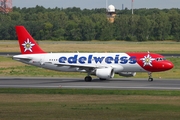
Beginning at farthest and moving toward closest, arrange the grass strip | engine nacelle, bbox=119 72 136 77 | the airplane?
engine nacelle, bbox=119 72 136 77 → the airplane → the grass strip

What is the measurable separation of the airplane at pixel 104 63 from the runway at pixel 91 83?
40.0 inches

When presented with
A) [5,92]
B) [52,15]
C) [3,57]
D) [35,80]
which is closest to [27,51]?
[35,80]

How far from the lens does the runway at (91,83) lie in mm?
50500

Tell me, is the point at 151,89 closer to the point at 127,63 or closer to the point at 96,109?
the point at 127,63

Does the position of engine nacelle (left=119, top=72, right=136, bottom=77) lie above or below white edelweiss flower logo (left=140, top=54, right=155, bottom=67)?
below

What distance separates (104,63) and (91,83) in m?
3.38

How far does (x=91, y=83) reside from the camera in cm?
→ 5478

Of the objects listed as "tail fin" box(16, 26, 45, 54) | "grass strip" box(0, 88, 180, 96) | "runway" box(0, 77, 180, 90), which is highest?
"tail fin" box(16, 26, 45, 54)

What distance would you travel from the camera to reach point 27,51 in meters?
60.4

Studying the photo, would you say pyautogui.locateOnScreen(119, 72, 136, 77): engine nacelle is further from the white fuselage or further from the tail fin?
the tail fin

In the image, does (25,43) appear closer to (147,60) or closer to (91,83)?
(91,83)

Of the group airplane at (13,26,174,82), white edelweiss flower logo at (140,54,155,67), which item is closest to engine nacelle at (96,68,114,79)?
airplane at (13,26,174,82)

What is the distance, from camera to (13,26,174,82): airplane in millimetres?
56406

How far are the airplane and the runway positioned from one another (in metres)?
1.02
